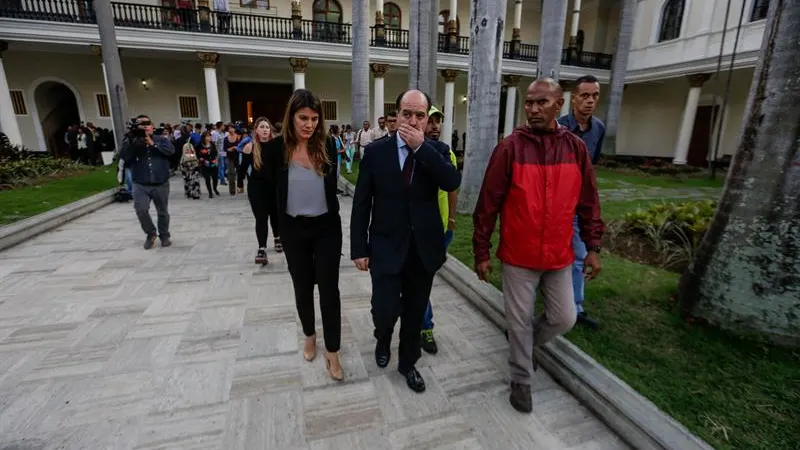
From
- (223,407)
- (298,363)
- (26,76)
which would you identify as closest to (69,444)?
(223,407)

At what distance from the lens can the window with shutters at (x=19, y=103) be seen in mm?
17078

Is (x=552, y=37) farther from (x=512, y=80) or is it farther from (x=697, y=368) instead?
(x=512, y=80)

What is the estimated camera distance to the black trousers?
256 cm

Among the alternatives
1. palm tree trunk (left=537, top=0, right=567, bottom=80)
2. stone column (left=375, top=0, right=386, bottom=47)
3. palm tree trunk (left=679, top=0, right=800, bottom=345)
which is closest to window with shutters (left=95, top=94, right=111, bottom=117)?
stone column (left=375, top=0, right=386, bottom=47)

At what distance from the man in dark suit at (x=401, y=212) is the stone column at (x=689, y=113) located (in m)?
20.6

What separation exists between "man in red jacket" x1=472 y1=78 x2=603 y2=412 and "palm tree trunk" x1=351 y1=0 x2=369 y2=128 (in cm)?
1295

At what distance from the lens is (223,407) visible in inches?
95.1

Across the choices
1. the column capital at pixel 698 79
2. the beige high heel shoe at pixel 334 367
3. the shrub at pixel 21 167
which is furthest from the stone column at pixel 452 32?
the beige high heel shoe at pixel 334 367

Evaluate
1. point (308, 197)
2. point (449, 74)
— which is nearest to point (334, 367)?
point (308, 197)

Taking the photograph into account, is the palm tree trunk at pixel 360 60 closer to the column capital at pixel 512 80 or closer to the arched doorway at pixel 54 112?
the column capital at pixel 512 80

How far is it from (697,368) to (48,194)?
11.7 metres

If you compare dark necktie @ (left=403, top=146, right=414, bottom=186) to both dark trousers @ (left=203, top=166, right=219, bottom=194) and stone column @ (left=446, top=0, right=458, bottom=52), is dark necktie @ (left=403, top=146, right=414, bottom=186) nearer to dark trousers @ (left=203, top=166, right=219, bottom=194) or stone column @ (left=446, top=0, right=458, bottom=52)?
dark trousers @ (left=203, top=166, right=219, bottom=194)

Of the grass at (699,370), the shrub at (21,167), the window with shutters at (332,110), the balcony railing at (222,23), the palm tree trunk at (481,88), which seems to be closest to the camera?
the grass at (699,370)

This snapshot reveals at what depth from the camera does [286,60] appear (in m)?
19.0
